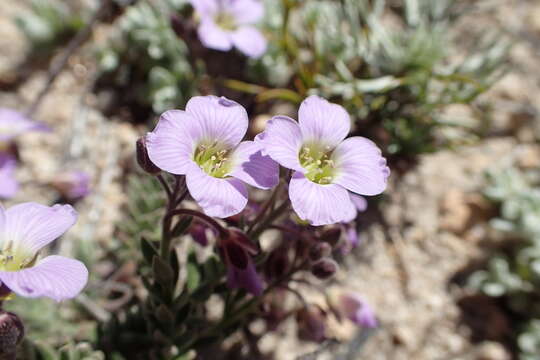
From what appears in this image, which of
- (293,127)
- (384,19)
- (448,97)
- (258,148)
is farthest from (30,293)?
(384,19)

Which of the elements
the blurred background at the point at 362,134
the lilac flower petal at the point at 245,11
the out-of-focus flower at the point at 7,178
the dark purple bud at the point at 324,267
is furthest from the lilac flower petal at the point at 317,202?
the lilac flower petal at the point at 245,11

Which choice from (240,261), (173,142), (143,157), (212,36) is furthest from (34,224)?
(212,36)

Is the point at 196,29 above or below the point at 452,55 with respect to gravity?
above

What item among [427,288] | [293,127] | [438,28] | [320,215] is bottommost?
[427,288]

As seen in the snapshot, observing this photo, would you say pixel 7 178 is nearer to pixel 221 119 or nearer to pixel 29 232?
pixel 29 232

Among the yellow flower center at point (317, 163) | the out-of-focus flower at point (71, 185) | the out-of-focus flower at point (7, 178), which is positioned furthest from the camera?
the out-of-focus flower at point (71, 185)

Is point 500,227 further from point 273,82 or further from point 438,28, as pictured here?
point 273,82

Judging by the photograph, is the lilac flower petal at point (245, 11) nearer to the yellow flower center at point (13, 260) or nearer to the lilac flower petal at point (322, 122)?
the lilac flower petal at point (322, 122)
